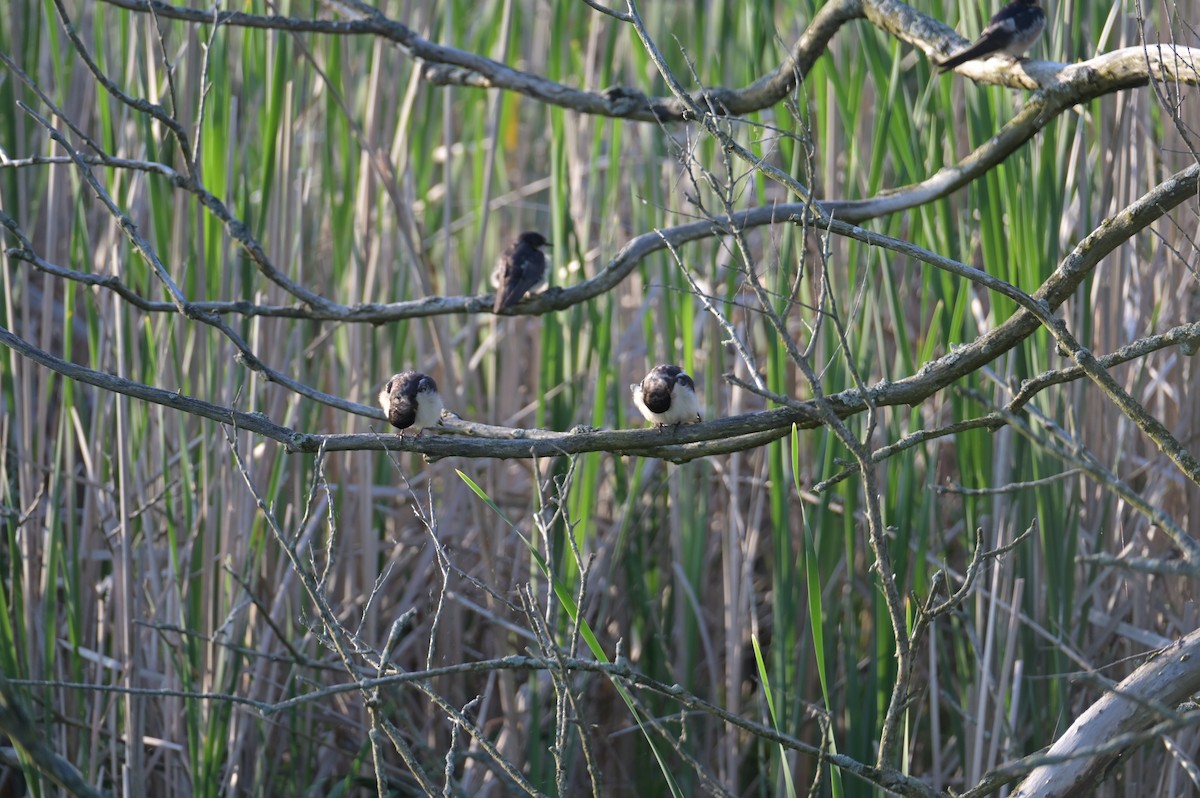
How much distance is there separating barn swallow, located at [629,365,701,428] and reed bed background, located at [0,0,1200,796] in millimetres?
150

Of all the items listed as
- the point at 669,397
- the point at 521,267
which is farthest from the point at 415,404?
the point at 521,267

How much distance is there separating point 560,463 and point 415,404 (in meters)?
0.87

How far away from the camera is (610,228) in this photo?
14.2 feet

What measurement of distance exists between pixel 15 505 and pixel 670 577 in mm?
2153

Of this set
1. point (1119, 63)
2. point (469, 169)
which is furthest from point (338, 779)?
point (469, 169)

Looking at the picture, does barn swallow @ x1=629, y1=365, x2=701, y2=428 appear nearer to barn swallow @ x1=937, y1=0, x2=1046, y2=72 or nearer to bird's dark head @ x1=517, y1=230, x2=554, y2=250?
barn swallow @ x1=937, y1=0, x2=1046, y2=72

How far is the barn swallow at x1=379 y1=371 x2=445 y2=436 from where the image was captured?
297cm

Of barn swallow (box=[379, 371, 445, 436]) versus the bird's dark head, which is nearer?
barn swallow (box=[379, 371, 445, 436])

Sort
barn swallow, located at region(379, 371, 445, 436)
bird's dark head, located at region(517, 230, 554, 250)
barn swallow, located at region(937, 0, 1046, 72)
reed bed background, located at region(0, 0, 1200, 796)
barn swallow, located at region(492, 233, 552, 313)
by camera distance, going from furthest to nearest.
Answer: bird's dark head, located at region(517, 230, 554, 250) → barn swallow, located at region(492, 233, 552, 313) → reed bed background, located at region(0, 0, 1200, 796) → barn swallow, located at region(379, 371, 445, 436) → barn swallow, located at region(937, 0, 1046, 72)

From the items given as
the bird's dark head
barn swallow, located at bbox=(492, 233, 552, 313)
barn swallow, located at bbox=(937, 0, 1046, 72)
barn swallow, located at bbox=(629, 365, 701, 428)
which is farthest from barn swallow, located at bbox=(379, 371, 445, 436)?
barn swallow, located at bbox=(937, 0, 1046, 72)

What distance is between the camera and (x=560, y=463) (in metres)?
3.76

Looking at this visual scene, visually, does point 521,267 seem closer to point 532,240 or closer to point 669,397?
point 532,240

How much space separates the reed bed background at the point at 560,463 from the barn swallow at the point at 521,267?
0.14m

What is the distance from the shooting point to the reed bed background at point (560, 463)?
3.09 m
